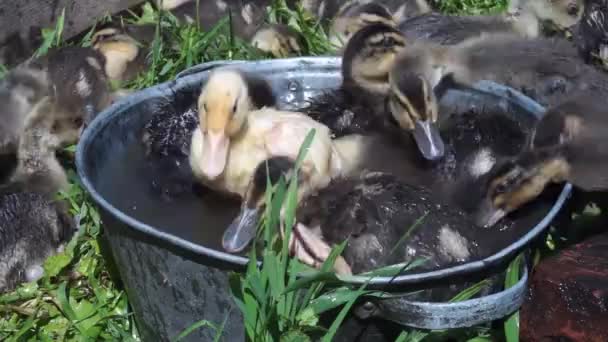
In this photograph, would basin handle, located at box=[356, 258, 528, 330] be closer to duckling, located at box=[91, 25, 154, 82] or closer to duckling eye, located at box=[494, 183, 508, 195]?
duckling eye, located at box=[494, 183, 508, 195]

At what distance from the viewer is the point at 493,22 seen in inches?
136

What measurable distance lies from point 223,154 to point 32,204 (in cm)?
77

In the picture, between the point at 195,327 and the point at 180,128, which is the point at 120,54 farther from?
the point at 195,327

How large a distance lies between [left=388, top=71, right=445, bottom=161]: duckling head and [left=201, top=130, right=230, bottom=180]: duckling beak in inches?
21.5

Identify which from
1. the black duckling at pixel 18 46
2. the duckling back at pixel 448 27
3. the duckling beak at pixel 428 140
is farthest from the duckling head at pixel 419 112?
the black duckling at pixel 18 46

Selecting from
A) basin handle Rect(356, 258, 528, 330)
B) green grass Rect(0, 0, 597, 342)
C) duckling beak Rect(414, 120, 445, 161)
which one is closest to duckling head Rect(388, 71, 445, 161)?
duckling beak Rect(414, 120, 445, 161)

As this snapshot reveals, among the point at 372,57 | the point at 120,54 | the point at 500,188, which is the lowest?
the point at 120,54

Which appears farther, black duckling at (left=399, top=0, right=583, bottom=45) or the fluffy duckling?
black duckling at (left=399, top=0, right=583, bottom=45)

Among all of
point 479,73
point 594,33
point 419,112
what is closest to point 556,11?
point 594,33

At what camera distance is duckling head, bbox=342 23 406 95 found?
2555 millimetres

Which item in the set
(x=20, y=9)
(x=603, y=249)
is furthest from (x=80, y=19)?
(x=603, y=249)

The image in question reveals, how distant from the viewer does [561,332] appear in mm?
1921

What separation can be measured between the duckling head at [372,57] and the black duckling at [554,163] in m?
0.62

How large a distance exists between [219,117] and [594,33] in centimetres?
146
